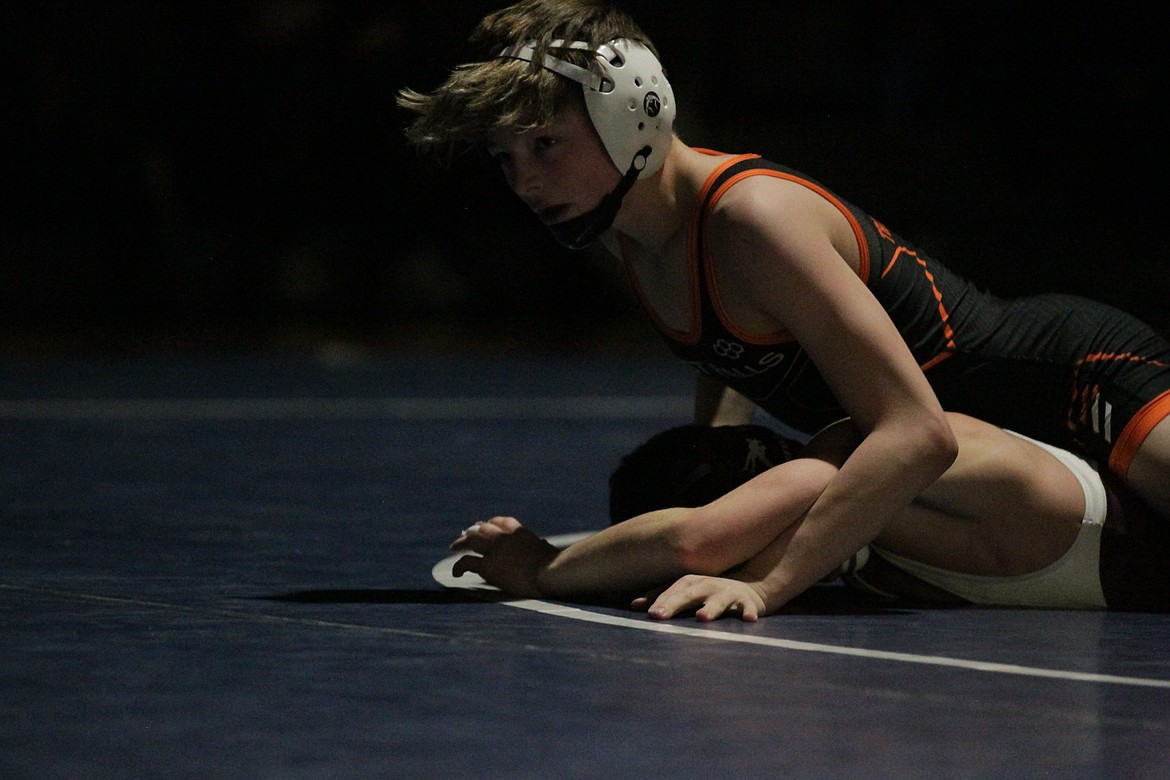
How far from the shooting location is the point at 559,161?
3254 millimetres

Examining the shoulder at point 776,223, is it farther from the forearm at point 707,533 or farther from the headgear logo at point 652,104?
the forearm at point 707,533

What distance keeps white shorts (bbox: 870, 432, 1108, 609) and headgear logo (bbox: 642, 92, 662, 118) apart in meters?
0.86

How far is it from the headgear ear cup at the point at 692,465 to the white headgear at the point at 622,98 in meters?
0.49

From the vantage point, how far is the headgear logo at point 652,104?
3.26 metres

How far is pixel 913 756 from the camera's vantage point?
215cm

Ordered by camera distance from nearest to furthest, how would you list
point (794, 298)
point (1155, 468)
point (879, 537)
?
point (794, 298) < point (1155, 468) < point (879, 537)

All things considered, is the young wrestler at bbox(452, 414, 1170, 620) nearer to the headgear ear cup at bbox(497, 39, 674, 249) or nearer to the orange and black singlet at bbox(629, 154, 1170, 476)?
the orange and black singlet at bbox(629, 154, 1170, 476)

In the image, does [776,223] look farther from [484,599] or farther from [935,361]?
[484,599]

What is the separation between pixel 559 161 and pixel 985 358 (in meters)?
0.84

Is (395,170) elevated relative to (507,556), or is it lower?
elevated

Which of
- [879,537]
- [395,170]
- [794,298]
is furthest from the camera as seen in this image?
[395,170]

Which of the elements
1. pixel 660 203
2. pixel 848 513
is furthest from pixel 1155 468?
pixel 660 203

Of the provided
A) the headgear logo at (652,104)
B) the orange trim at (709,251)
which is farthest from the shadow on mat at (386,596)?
the headgear logo at (652,104)

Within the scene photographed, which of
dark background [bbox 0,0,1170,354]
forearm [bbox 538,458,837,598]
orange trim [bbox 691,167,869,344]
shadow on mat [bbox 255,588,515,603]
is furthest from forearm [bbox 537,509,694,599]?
dark background [bbox 0,0,1170,354]
